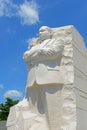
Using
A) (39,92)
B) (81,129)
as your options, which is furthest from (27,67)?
(81,129)

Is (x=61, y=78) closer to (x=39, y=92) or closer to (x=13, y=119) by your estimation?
(x=39, y=92)

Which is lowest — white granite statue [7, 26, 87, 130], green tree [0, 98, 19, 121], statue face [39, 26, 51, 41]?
white granite statue [7, 26, 87, 130]

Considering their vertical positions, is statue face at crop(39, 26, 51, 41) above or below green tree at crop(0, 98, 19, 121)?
below

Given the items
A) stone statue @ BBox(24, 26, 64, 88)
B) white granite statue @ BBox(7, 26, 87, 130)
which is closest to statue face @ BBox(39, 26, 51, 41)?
white granite statue @ BBox(7, 26, 87, 130)

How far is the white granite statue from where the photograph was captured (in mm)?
7375

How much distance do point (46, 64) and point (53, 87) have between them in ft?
1.81

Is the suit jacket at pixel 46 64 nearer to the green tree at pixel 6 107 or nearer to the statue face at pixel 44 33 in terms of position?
the statue face at pixel 44 33

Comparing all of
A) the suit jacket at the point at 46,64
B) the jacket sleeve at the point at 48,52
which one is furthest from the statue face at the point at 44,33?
the jacket sleeve at the point at 48,52

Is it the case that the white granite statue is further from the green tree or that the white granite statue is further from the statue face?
the green tree

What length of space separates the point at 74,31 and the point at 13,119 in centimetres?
255

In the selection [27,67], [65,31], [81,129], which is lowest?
[81,129]

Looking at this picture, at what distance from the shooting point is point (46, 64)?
7.64 meters

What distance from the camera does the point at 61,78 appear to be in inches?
297

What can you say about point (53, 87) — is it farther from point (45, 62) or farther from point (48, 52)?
point (48, 52)
